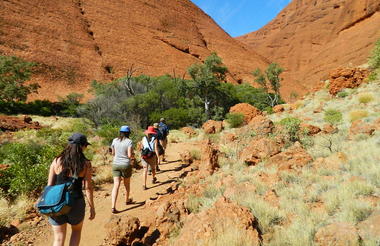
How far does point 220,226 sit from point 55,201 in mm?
1885

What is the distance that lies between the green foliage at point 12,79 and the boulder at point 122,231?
2501 centimetres

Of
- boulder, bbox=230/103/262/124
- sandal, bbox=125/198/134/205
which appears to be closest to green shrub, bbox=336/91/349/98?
boulder, bbox=230/103/262/124

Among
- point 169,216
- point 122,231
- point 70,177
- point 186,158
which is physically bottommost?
point 122,231

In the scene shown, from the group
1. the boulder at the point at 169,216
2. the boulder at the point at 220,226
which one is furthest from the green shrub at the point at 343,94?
the boulder at the point at 220,226

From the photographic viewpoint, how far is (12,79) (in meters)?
24.4

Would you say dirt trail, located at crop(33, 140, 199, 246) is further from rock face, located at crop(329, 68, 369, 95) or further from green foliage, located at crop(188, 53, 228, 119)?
green foliage, located at crop(188, 53, 228, 119)

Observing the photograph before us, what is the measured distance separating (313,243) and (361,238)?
1.54ft

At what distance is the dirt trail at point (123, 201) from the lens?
436 centimetres

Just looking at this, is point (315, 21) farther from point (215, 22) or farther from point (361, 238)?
point (361, 238)

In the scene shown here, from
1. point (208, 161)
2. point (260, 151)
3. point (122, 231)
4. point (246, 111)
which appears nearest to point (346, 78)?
point (246, 111)

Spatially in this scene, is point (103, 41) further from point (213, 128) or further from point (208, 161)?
point (208, 161)

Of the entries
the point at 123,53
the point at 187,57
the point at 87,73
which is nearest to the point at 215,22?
the point at 187,57

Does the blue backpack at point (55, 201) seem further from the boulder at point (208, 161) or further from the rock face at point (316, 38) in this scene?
the rock face at point (316, 38)

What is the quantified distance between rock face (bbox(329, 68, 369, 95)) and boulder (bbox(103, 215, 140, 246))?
1757 cm
